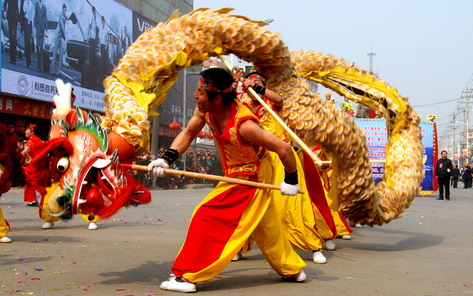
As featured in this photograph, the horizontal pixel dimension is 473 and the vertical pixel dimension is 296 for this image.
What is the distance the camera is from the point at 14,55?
18.8 m

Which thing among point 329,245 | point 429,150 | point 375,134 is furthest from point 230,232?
point 429,150

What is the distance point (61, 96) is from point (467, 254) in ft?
16.2

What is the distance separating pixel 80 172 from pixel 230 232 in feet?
3.83

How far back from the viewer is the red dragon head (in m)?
4.54

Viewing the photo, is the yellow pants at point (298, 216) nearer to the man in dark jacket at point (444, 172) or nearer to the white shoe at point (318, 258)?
the white shoe at point (318, 258)

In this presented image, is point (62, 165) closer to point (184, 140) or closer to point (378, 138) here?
point (184, 140)

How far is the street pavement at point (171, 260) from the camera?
5.00 metres

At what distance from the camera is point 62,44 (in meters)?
21.9

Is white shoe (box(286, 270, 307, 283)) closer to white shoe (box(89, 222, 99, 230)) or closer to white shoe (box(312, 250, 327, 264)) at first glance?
white shoe (box(312, 250, 327, 264))

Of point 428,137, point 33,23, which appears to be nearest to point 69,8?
point 33,23

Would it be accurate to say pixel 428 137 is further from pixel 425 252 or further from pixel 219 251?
pixel 219 251

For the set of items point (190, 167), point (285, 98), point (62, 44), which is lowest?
point (190, 167)

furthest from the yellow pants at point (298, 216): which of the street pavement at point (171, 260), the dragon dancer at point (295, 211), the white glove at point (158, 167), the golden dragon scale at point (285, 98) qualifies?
the white glove at point (158, 167)

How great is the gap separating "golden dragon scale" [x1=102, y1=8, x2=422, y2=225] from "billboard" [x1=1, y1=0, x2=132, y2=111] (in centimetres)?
1319
